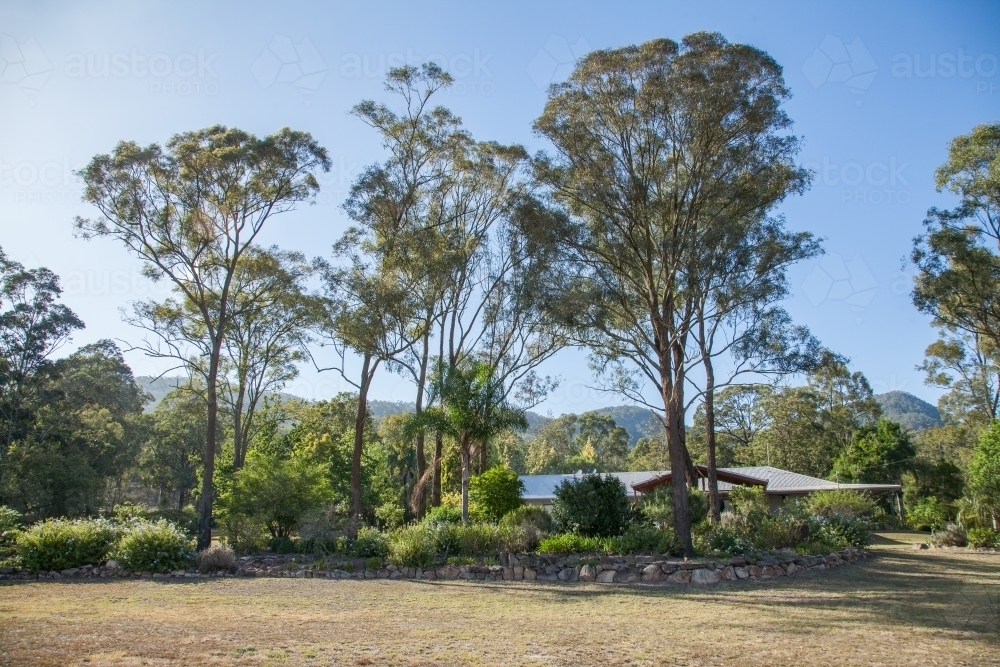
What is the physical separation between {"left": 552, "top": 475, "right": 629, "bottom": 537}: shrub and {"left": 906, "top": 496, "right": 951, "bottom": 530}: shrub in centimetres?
1596

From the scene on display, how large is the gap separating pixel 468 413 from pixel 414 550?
486cm

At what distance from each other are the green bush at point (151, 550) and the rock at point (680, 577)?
10.5 meters

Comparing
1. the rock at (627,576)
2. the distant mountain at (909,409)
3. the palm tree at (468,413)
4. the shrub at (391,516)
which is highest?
the distant mountain at (909,409)

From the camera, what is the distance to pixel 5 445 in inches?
1162

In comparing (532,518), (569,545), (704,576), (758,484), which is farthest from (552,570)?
(758,484)

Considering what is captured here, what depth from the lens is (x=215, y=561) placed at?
14.4m

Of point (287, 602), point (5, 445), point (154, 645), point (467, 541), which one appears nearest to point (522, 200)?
point (467, 541)

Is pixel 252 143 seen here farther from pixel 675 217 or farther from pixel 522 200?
pixel 675 217

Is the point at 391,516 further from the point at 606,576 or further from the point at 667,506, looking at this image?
the point at 606,576

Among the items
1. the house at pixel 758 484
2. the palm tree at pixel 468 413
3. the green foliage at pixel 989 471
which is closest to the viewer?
the palm tree at pixel 468 413

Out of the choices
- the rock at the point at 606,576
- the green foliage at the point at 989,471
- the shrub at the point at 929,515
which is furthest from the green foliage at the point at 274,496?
the shrub at the point at 929,515

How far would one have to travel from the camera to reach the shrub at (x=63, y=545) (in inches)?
541

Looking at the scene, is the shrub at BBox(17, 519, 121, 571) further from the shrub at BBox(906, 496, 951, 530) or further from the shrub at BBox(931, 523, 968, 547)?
the shrub at BBox(906, 496, 951, 530)

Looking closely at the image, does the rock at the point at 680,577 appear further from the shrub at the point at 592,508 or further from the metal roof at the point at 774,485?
the metal roof at the point at 774,485
